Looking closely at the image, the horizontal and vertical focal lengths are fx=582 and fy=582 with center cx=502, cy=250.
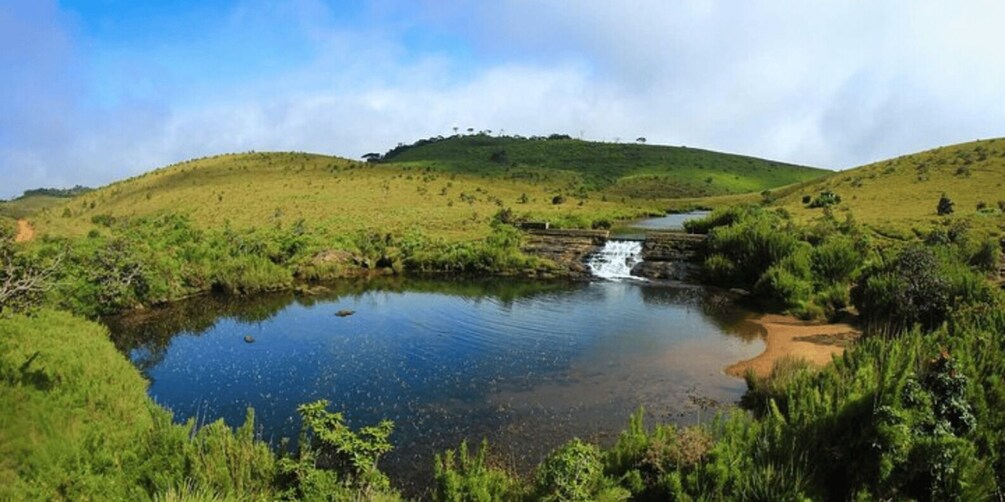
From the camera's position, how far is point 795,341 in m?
23.7

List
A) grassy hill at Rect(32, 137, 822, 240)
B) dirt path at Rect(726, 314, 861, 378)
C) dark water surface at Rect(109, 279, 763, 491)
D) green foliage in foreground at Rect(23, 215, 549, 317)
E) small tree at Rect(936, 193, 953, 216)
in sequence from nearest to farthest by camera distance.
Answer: dark water surface at Rect(109, 279, 763, 491)
dirt path at Rect(726, 314, 861, 378)
green foliage in foreground at Rect(23, 215, 549, 317)
small tree at Rect(936, 193, 953, 216)
grassy hill at Rect(32, 137, 822, 240)

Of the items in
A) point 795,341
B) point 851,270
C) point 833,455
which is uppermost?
point 851,270

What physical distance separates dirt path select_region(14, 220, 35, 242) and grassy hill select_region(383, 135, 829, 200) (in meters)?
81.1

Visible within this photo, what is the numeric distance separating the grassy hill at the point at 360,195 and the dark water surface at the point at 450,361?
16219 mm

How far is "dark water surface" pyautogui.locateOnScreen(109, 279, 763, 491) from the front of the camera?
53.2 feet

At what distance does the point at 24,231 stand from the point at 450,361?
27.9 metres

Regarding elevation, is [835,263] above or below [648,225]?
below

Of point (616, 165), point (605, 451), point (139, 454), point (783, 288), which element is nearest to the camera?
point (139, 454)

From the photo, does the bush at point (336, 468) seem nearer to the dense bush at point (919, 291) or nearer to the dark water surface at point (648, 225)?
the dense bush at point (919, 291)

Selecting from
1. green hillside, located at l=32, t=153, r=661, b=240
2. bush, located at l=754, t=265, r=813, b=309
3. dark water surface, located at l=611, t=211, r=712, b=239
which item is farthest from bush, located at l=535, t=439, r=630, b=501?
dark water surface, located at l=611, t=211, r=712, b=239

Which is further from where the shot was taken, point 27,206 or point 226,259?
point 27,206

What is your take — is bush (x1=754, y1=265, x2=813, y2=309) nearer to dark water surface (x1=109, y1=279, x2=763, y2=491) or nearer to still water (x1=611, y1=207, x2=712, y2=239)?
dark water surface (x1=109, y1=279, x2=763, y2=491)

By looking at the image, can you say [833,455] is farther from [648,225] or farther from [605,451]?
[648,225]

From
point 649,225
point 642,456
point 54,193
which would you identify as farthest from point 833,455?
point 54,193
